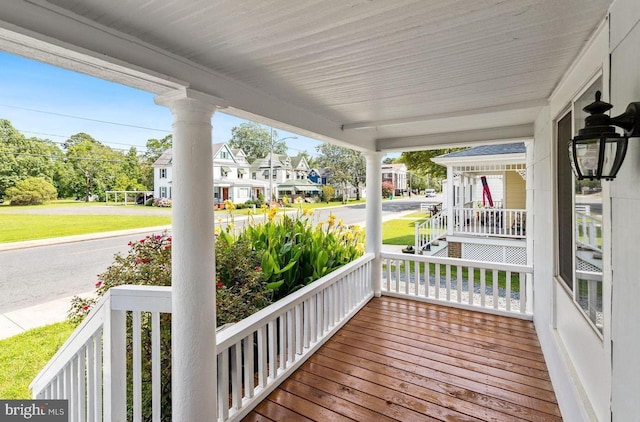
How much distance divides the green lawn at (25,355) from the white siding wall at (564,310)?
3.76 metres

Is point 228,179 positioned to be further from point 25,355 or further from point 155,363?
point 155,363

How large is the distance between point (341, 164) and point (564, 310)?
9776 mm

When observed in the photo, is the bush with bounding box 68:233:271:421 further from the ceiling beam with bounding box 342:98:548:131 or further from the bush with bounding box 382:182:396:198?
the bush with bounding box 382:182:396:198

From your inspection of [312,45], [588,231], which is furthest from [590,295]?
[312,45]

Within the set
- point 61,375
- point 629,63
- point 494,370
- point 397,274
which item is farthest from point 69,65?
point 397,274

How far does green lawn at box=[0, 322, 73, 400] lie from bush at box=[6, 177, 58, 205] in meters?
1.27

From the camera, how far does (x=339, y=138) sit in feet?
11.5

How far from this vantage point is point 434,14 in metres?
1.34

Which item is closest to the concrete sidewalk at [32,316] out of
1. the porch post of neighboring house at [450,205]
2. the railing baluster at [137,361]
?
the railing baluster at [137,361]

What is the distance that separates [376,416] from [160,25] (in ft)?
9.08

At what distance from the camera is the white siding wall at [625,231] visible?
1.05m

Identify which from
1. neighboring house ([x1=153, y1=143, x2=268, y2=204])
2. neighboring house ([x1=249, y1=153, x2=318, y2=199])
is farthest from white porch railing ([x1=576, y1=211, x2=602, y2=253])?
neighboring house ([x1=249, y1=153, x2=318, y2=199])

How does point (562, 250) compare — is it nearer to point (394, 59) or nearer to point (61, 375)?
point (394, 59)

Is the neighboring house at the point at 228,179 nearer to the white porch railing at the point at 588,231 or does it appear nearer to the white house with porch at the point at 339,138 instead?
the white house with porch at the point at 339,138
